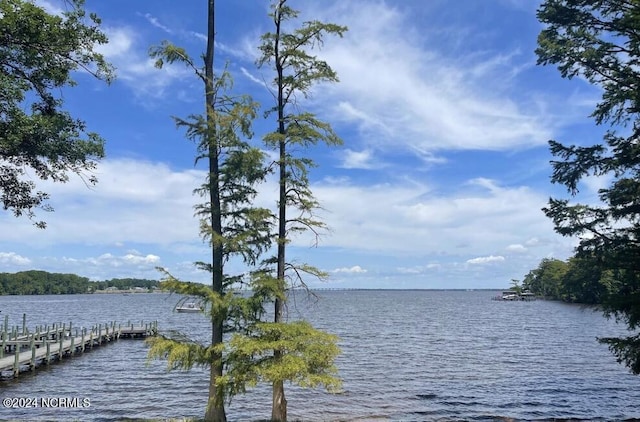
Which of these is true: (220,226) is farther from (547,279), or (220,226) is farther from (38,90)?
(547,279)

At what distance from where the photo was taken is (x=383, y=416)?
67.3 ft

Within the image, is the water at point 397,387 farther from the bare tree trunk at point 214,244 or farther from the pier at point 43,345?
the bare tree trunk at point 214,244

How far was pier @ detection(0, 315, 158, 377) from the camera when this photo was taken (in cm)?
2991

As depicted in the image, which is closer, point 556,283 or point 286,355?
point 286,355

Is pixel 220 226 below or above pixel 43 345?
above

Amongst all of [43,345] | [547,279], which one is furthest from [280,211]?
[547,279]

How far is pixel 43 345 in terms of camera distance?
3834 centimetres

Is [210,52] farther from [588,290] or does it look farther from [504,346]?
[588,290]

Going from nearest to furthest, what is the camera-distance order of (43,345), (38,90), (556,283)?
(38,90) < (43,345) < (556,283)

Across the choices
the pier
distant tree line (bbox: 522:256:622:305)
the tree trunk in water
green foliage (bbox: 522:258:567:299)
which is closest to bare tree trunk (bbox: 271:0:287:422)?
the tree trunk in water

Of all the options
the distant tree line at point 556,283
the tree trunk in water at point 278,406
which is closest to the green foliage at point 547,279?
the distant tree line at point 556,283

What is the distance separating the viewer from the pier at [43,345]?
29.9m

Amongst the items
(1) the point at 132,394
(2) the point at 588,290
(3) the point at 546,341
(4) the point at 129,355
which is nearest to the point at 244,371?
(1) the point at 132,394

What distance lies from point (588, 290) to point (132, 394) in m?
106
